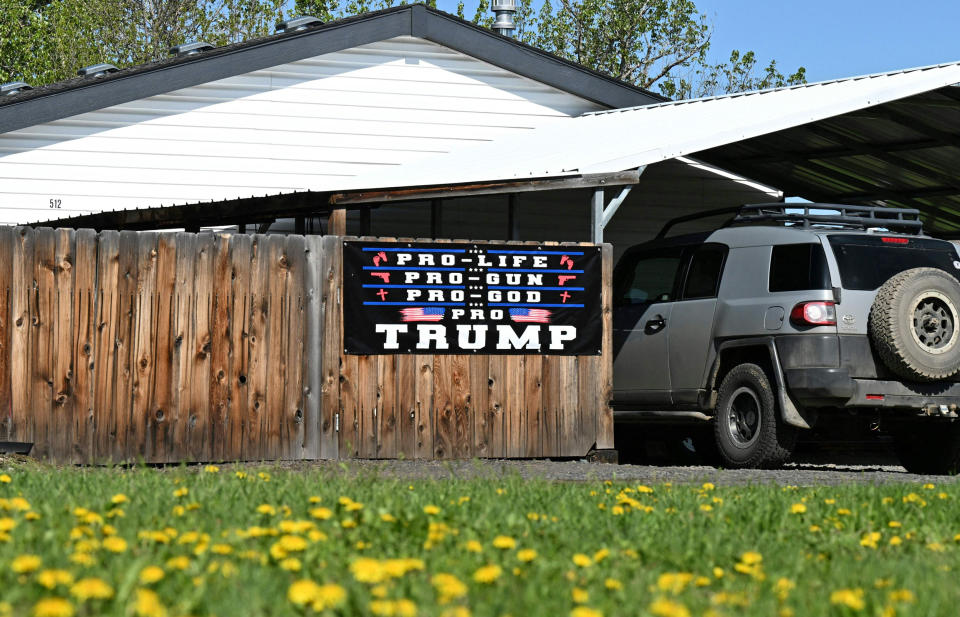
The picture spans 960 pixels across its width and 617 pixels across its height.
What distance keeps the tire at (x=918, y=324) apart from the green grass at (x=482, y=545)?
2579mm

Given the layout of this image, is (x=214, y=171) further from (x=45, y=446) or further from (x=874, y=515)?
(x=874, y=515)

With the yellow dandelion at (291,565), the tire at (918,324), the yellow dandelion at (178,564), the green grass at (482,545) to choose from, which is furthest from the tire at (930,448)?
the yellow dandelion at (178,564)

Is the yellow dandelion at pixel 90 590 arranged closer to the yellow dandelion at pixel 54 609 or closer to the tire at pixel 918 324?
the yellow dandelion at pixel 54 609

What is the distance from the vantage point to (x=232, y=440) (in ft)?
36.7

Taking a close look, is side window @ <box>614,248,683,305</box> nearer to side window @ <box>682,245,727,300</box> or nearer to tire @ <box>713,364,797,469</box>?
side window @ <box>682,245,727,300</box>

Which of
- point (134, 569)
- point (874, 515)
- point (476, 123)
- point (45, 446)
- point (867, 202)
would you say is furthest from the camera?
point (867, 202)

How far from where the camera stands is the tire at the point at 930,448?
38.7 feet

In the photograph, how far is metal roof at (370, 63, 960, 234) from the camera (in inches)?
487

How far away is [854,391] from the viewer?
10.7 metres

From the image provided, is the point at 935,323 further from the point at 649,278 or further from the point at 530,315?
the point at 530,315

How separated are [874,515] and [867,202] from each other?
13.1m

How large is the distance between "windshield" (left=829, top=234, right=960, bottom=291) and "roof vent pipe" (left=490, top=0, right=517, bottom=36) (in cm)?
1152

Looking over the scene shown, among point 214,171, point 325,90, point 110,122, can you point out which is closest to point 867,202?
point 325,90

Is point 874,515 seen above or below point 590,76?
below
